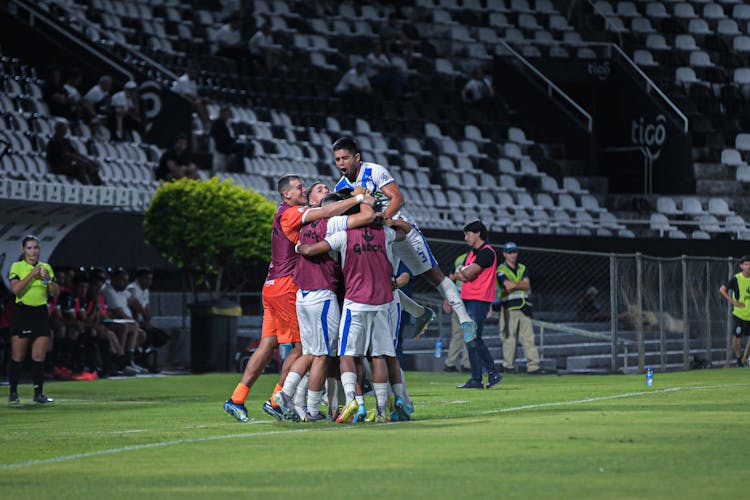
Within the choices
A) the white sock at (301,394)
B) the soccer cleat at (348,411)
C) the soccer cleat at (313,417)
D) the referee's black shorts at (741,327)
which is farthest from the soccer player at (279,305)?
the referee's black shorts at (741,327)

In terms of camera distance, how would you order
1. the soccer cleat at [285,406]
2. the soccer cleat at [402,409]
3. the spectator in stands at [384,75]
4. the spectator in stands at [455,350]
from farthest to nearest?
the spectator in stands at [384,75], the spectator in stands at [455,350], the soccer cleat at [285,406], the soccer cleat at [402,409]

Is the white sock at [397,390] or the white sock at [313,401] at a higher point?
the white sock at [397,390]

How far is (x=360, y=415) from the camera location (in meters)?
12.3

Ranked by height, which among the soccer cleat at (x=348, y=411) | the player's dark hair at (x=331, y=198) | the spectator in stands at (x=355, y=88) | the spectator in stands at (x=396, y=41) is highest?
the spectator in stands at (x=396, y=41)

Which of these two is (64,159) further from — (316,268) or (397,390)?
(397,390)

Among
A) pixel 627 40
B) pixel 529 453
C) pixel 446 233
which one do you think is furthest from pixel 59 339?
pixel 627 40

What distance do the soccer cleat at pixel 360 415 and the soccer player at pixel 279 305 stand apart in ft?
3.02

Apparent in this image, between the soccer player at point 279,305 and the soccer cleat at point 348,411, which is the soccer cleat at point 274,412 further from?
the soccer cleat at point 348,411

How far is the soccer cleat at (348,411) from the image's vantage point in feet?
40.1

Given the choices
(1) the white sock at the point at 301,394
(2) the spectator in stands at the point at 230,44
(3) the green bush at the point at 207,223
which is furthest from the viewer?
(2) the spectator in stands at the point at 230,44

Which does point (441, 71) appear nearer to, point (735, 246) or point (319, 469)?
point (735, 246)

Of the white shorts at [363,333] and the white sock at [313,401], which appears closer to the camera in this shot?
the white shorts at [363,333]

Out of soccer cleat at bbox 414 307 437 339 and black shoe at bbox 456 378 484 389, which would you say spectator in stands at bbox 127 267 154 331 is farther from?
soccer cleat at bbox 414 307 437 339

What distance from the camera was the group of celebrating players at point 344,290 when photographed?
12156mm
